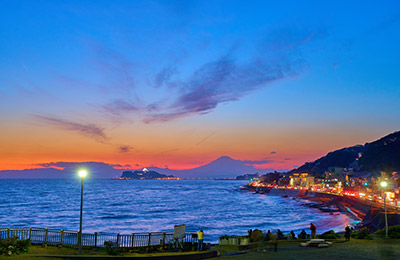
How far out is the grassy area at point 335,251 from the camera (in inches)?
787

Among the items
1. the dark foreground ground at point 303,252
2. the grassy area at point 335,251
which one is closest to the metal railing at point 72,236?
the dark foreground ground at point 303,252

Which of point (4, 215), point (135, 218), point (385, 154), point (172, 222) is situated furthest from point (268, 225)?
point (385, 154)

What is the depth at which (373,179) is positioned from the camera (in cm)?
12888

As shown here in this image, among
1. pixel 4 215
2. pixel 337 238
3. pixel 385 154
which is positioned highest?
pixel 385 154

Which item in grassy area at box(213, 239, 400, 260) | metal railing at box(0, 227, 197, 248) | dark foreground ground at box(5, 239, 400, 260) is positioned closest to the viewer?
dark foreground ground at box(5, 239, 400, 260)

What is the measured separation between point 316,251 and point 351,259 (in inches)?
125

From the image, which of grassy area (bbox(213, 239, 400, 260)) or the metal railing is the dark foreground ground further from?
the metal railing

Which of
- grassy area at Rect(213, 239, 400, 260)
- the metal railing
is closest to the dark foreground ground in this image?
grassy area at Rect(213, 239, 400, 260)

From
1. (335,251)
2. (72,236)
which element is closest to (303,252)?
(335,251)

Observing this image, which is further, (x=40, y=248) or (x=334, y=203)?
(x=334, y=203)

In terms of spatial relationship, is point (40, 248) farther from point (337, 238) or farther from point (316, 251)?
point (337, 238)

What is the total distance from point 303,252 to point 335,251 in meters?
2.10

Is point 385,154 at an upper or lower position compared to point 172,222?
upper

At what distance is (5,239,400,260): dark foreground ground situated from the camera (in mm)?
19594
